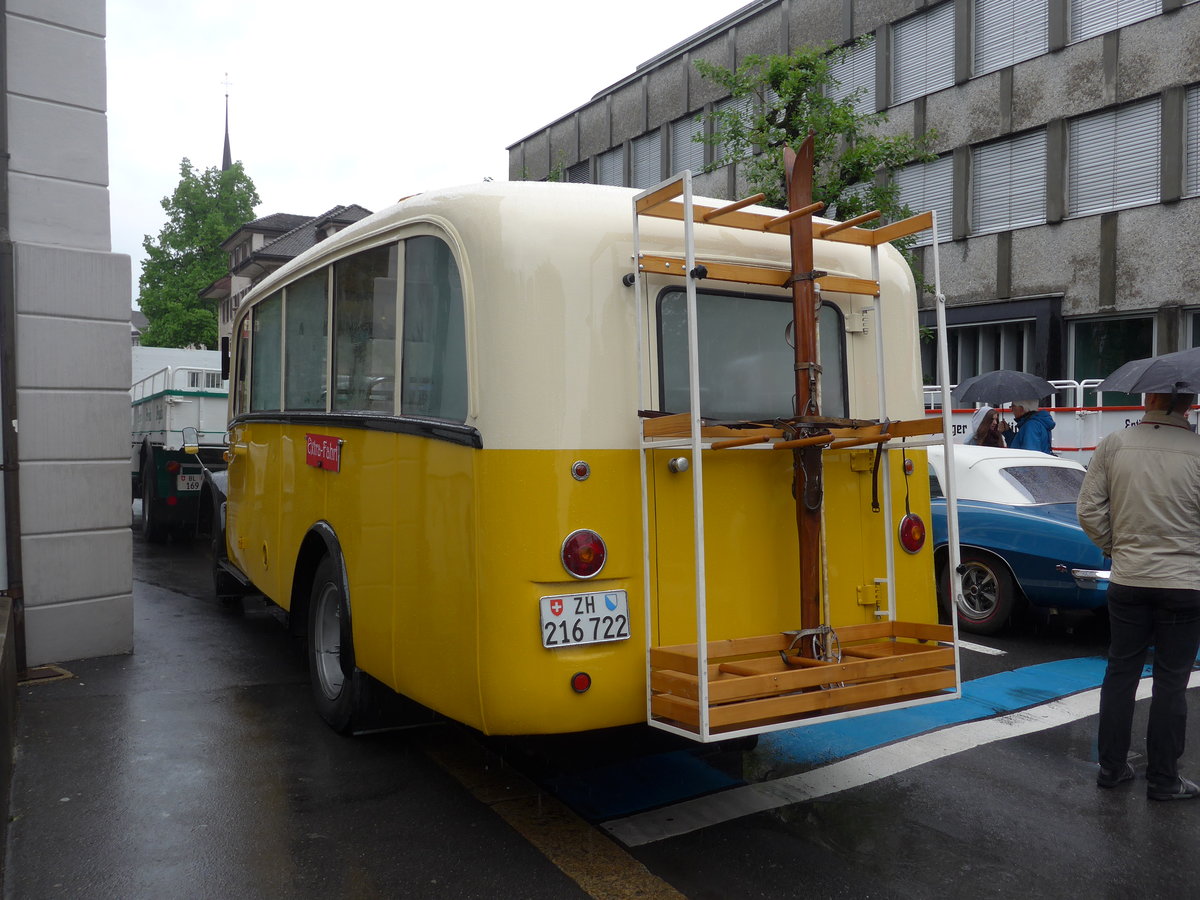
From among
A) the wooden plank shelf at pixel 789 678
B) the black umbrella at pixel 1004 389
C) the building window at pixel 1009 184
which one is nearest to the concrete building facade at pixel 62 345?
the wooden plank shelf at pixel 789 678

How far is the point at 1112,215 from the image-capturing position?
19609 millimetres

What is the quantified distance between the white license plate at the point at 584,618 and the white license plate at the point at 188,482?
1012cm

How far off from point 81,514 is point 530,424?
4.29 metres

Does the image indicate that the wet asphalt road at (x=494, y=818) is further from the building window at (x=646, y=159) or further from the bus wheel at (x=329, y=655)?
the building window at (x=646, y=159)

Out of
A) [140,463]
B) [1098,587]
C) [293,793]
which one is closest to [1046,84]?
[1098,587]

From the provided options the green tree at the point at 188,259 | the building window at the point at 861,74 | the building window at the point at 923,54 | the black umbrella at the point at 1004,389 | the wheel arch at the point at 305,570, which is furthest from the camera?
the green tree at the point at 188,259

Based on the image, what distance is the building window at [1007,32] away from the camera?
20625 mm

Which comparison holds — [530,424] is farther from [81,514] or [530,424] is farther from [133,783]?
[81,514]

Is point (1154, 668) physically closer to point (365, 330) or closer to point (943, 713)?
point (943, 713)

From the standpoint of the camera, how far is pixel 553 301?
389cm

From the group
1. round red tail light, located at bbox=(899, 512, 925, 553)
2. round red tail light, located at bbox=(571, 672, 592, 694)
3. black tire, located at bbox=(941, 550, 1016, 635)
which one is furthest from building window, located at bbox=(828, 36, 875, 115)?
round red tail light, located at bbox=(571, 672, 592, 694)

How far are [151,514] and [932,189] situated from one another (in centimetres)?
1755

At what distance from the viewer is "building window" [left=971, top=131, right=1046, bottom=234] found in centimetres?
2094

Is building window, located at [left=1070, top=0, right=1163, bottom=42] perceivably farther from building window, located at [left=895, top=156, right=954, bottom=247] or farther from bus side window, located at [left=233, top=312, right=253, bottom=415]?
bus side window, located at [left=233, top=312, right=253, bottom=415]
